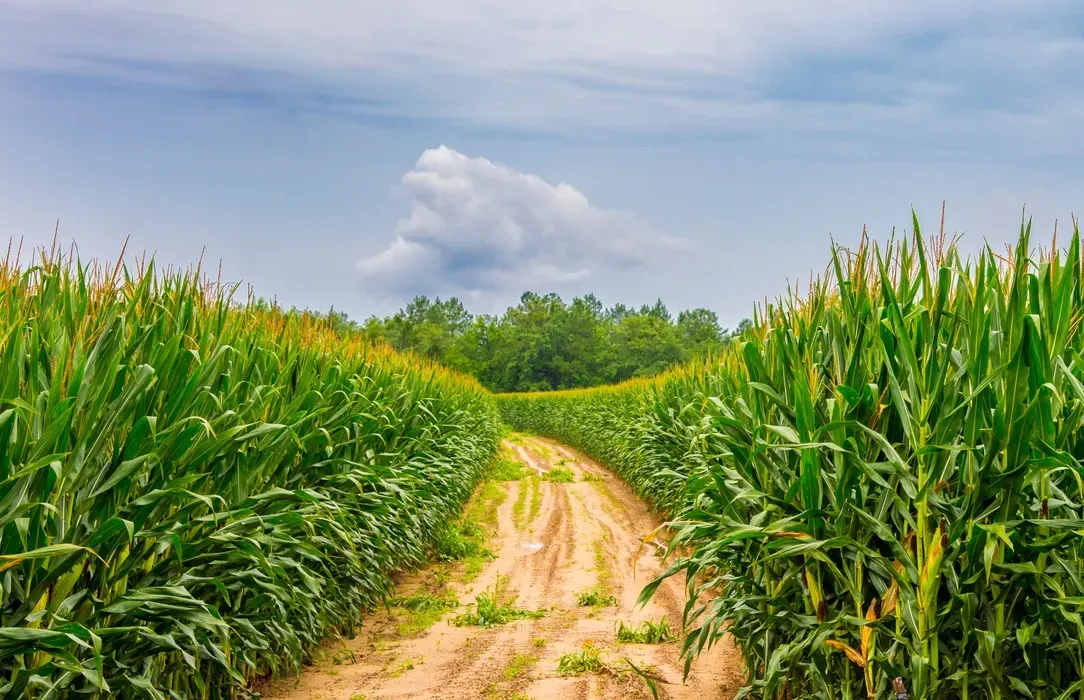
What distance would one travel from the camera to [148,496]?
10.2 ft

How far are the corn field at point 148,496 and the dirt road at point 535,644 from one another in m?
0.59

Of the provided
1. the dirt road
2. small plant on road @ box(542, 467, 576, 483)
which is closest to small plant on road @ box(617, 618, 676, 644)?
the dirt road

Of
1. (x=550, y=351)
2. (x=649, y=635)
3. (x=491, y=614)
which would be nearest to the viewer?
(x=649, y=635)

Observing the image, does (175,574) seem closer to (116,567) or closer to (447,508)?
(116,567)

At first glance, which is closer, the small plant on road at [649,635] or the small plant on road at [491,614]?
the small plant on road at [649,635]

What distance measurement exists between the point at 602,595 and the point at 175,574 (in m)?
5.11

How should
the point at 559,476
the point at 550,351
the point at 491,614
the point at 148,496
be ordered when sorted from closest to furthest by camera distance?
the point at 148,496 → the point at 491,614 → the point at 559,476 → the point at 550,351

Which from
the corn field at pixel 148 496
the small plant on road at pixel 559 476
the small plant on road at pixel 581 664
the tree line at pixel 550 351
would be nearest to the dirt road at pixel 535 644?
the small plant on road at pixel 581 664

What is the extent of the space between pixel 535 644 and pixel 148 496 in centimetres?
379

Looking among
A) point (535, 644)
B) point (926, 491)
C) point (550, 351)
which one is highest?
point (550, 351)

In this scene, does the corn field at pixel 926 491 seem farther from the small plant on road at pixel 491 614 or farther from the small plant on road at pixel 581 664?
the small plant on road at pixel 491 614

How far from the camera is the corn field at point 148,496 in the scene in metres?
2.77

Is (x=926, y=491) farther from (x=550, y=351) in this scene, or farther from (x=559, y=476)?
(x=550, y=351)

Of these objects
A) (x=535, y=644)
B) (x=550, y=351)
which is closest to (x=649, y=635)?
(x=535, y=644)
